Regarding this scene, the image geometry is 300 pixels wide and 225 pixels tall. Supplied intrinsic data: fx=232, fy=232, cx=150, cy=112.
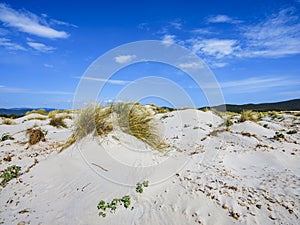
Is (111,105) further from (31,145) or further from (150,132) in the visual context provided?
(31,145)

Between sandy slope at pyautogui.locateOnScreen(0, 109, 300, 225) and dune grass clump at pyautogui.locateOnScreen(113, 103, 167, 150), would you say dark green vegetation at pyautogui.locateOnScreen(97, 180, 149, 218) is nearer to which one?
sandy slope at pyautogui.locateOnScreen(0, 109, 300, 225)

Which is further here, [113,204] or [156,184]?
[156,184]

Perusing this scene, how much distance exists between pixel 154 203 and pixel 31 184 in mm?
2407

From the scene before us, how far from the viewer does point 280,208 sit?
313cm

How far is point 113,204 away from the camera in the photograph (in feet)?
10.2

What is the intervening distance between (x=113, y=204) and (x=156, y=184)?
0.86 metres

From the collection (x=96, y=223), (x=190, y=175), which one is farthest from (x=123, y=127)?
(x=96, y=223)

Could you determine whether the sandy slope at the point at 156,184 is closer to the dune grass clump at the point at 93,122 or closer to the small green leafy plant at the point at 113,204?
the small green leafy plant at the point at 113,204

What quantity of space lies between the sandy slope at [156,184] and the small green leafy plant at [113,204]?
0.08 meters

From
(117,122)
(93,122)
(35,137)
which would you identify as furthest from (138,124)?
(35,137)

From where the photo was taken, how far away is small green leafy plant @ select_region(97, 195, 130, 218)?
3.05 metres

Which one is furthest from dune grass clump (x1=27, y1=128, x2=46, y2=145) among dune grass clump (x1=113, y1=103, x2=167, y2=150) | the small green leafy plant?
the small green leafy plant

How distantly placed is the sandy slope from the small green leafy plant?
0.26 ft

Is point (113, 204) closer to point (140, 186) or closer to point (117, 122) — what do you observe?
point (140, 186)
